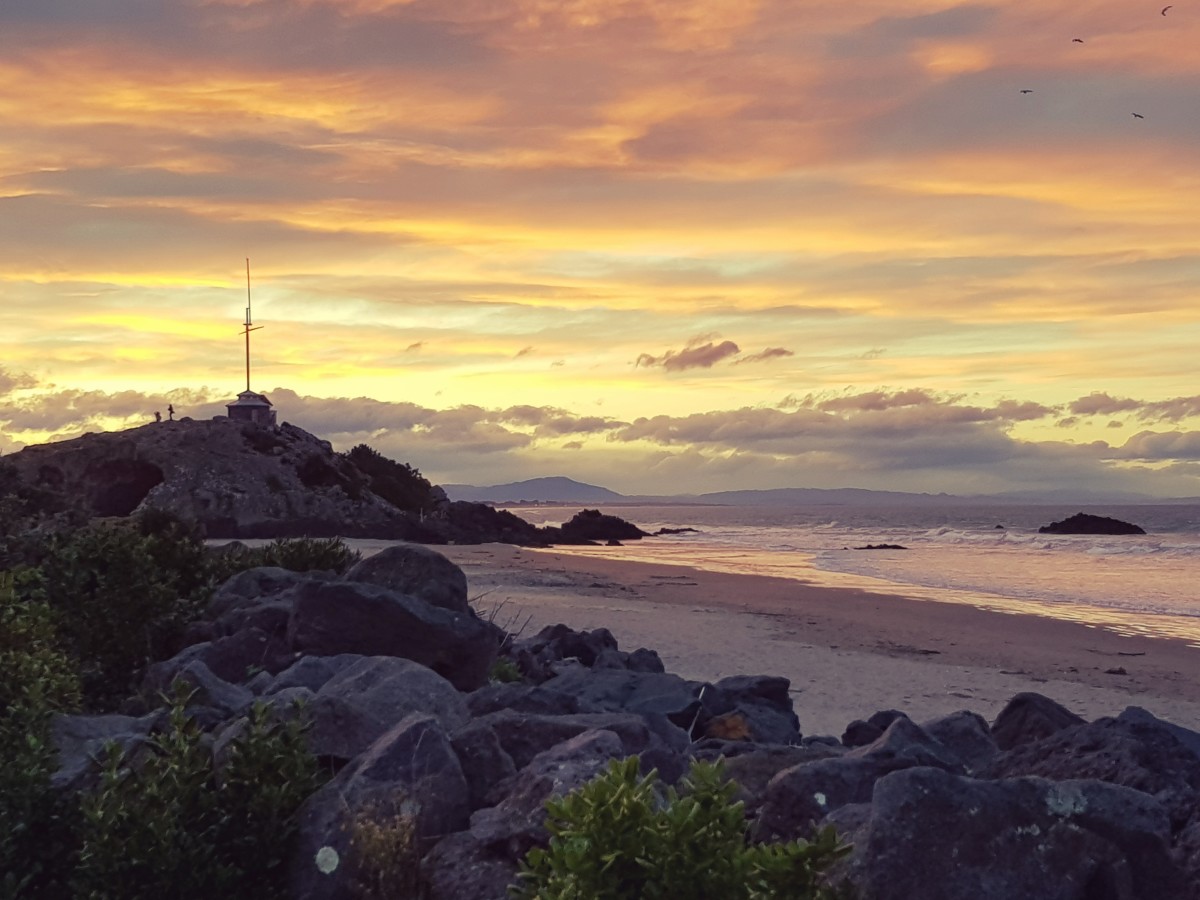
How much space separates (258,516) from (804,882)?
156 ft

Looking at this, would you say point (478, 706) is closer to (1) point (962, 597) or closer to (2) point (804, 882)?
(2) point (804, 882)

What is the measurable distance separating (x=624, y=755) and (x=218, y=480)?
47532 mm

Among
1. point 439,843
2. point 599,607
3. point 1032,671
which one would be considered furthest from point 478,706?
point 599,607

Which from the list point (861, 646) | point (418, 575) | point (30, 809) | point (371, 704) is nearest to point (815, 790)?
point (371, 704)

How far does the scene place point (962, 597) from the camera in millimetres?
31359

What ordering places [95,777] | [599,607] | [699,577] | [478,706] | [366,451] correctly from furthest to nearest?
[366,451] → [699,577] → [599,607] → [478,706] → [95,777]

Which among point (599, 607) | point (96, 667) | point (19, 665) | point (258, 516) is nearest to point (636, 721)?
point (19, 665)

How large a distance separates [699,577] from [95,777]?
30.4 metres

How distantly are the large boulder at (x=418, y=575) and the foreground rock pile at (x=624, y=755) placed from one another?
1.08m

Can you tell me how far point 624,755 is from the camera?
597cm

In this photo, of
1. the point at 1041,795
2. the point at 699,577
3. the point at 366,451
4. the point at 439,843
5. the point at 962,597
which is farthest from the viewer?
the point at 366,451

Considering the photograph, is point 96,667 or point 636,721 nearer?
point 636,721

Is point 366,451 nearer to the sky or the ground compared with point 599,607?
nearer to the sky

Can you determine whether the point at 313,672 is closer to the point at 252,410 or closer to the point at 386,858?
the point at 386,858
